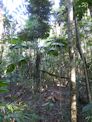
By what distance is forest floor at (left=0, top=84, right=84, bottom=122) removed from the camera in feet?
32.7

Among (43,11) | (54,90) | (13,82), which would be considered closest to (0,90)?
(54,90)

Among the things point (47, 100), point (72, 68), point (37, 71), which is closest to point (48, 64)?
point (37, 71)

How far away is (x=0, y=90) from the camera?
3.30m

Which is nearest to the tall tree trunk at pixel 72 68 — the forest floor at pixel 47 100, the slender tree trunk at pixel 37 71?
the forest floor at pixel 47 100

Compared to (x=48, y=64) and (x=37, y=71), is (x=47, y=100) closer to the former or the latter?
(x=37, y=71)

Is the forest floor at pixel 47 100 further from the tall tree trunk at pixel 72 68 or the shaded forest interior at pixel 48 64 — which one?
the tall tree trunk at pixel 72 68

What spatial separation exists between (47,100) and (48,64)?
3896 millimetres

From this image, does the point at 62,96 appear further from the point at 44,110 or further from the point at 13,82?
the point at 13,82

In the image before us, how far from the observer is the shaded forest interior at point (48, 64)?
9.30 m

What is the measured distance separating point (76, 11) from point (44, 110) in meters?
3.81

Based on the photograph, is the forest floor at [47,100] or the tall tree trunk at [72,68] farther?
the forest floor at [47,100]

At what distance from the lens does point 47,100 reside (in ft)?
36.2

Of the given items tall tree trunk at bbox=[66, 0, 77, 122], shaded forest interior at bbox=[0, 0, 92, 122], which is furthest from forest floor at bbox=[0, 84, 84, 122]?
tall tree trunk at bbox=[66, 0, 77, 122]

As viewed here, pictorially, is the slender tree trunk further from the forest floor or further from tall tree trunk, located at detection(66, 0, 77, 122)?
tall tree trunk, located at detection(66, 0, 77, 122)
